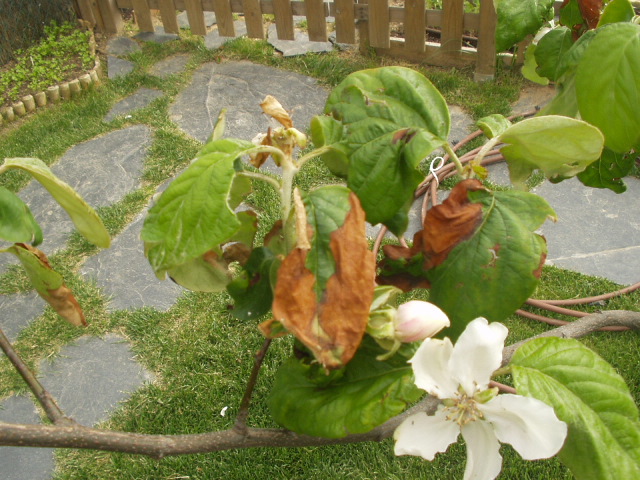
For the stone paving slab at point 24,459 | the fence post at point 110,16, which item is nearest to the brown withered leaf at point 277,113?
the stone paving slab at point 24,459

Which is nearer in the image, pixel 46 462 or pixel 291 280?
pixel 291 280

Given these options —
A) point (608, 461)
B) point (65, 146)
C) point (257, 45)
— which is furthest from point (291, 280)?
point (257, 45)

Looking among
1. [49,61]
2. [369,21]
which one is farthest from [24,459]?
[369,21]

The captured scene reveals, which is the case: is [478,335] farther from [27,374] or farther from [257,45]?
[257,45]

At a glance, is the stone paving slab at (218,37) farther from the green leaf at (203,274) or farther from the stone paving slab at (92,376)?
the green leaf at (203,274)

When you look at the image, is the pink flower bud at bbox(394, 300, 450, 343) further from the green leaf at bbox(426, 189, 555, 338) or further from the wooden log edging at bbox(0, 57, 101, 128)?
the wooden log edging at bbox(0, 57, 101, 128)
